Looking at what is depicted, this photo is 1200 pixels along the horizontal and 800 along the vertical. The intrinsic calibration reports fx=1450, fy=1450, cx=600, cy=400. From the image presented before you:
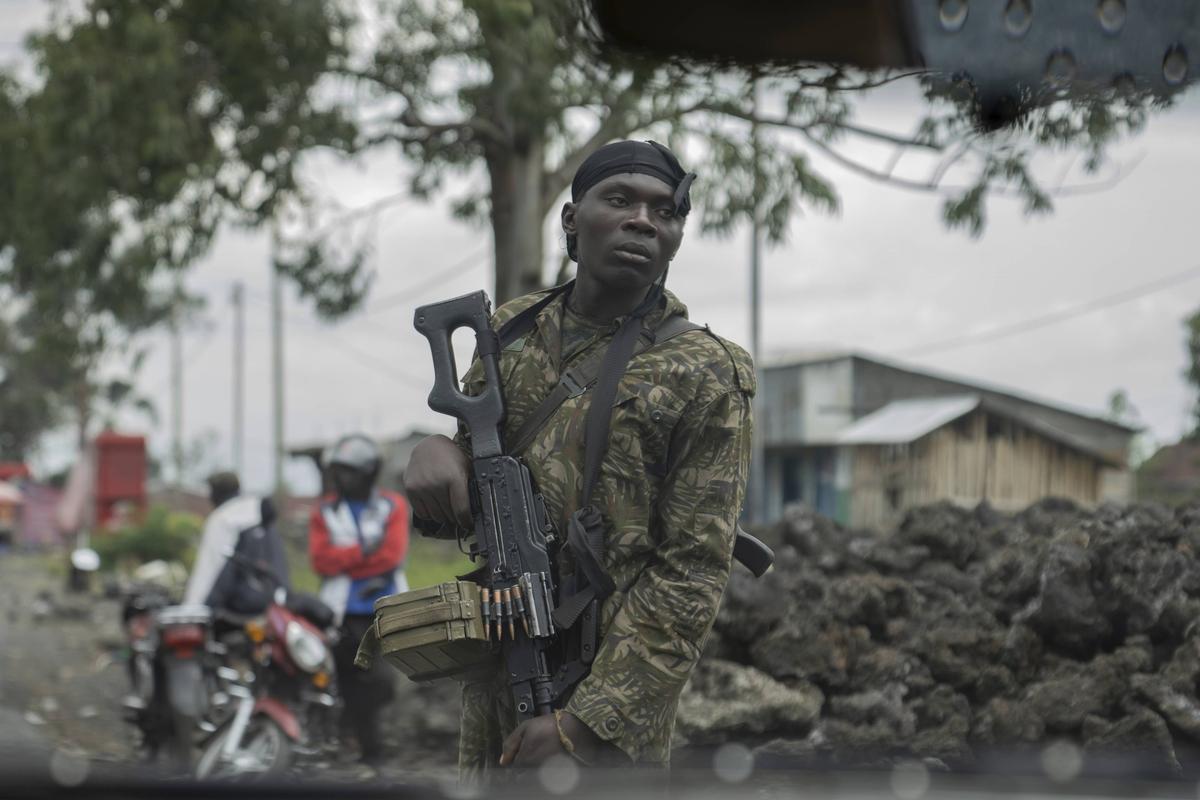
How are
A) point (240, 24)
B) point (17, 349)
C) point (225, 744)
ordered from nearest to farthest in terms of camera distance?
1. point (225, 744)
2. point (240, 24)
3. point (17, 349)

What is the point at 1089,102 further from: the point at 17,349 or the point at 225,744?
the point at 17,349

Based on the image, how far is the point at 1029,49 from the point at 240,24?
9.28m

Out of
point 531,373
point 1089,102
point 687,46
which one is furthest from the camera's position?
point 531,373

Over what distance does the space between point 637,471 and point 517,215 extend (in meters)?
8.33

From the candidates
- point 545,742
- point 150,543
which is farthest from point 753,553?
point 150,543

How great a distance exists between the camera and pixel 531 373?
2.42 meters

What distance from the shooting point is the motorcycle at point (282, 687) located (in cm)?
583

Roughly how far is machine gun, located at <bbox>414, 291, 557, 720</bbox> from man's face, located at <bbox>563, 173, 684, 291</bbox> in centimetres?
21

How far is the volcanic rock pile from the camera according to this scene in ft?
16.9

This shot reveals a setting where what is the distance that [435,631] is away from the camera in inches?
87.6

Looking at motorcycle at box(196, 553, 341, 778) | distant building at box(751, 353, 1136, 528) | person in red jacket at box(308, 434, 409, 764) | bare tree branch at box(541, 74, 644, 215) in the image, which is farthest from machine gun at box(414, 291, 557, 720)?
bare tree branch at box(541, 74, 644, 215)

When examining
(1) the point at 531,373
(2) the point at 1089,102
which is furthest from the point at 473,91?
(2) the point at 1089,102

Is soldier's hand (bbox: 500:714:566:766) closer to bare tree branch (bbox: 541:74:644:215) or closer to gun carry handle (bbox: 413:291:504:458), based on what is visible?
gun carry handle (bbox: 413:291:504:458)

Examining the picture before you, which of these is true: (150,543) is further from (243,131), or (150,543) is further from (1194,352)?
(1194,352)
